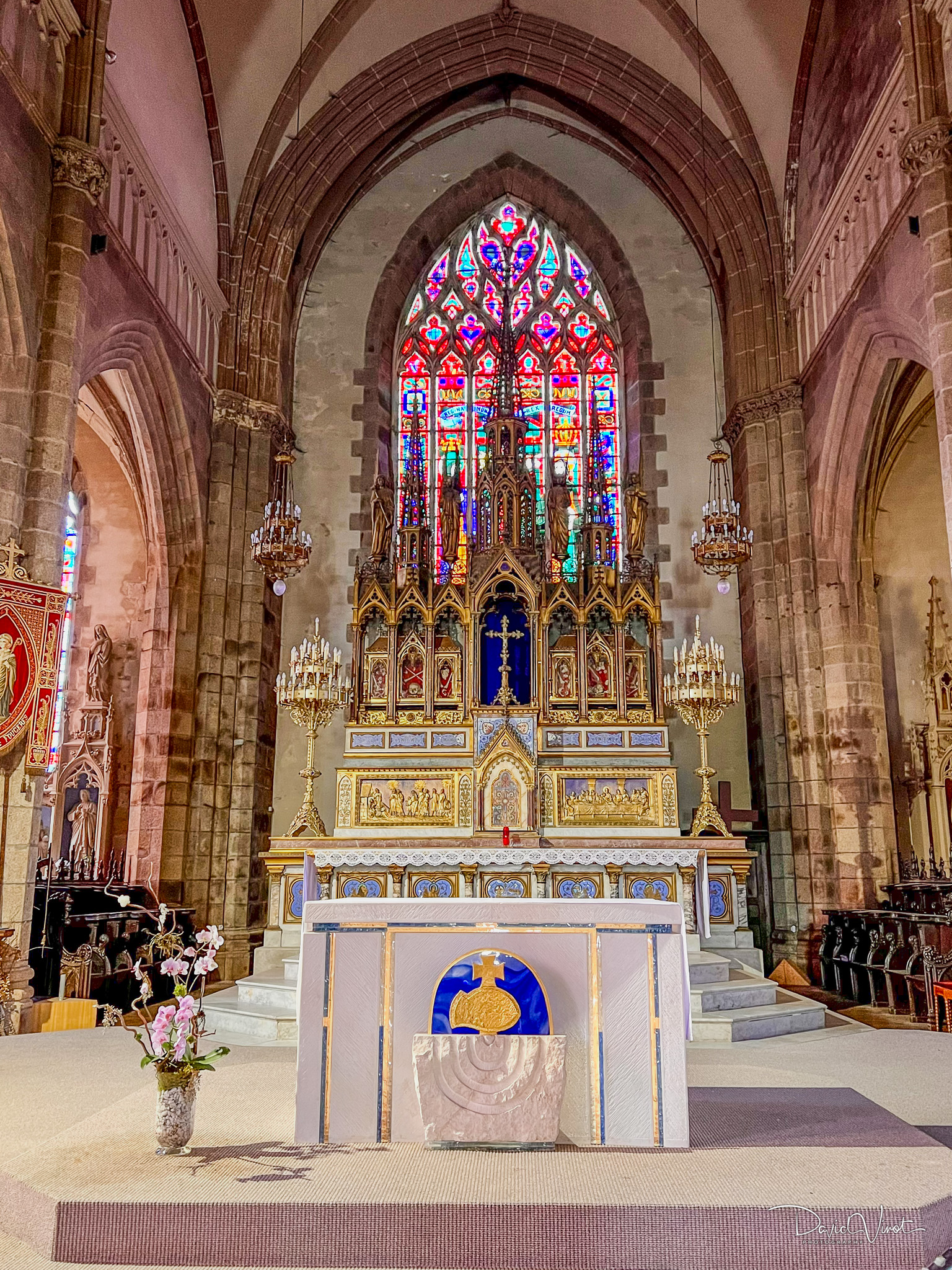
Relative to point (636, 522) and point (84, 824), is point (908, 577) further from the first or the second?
point (84, 824)

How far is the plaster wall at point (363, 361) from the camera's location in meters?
15.1

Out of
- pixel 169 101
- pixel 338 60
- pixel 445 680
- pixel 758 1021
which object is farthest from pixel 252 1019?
pixel 338 60

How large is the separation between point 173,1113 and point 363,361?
1404cm

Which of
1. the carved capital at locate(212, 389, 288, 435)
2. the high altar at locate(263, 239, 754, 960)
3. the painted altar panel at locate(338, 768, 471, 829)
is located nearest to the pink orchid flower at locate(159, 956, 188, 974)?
the high altar at locate(263, 239, 754, 960)

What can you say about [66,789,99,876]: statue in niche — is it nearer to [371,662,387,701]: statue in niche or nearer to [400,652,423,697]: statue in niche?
[371,662,387,701]: statue in niche

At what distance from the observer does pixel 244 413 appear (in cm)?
1475

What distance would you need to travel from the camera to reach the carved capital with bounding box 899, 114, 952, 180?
9422 millimetres

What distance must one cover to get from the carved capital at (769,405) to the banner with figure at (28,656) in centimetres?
929

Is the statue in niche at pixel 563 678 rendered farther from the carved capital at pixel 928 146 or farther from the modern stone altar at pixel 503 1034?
the modern stone altar at pixel 503 1034

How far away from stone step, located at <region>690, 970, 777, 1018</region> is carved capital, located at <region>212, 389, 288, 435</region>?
31.8 ft

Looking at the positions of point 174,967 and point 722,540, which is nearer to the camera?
point 174,967

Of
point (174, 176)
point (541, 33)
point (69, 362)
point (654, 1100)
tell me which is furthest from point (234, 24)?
point (654, 1100)

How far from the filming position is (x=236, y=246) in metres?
15.1

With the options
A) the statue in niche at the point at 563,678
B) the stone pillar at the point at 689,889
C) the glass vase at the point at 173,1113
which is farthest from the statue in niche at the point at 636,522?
the glass vase at the point at 173,1113
